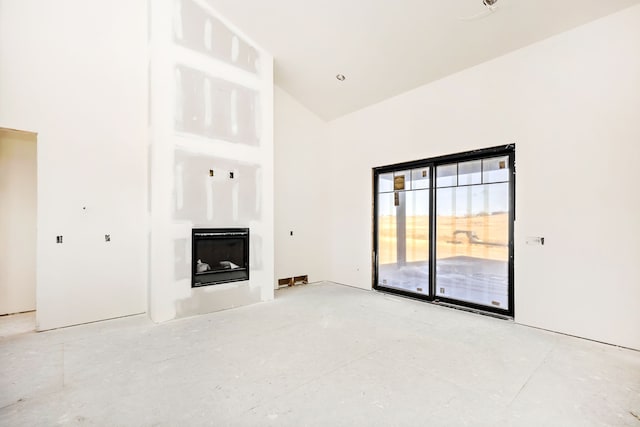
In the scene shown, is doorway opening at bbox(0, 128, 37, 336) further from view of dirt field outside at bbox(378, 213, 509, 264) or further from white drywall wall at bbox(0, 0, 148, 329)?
view of dirt field outside at bbox(378, 213, 509, 264)

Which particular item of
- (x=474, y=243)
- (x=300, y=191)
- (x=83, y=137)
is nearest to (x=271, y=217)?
(x=300, y=191)

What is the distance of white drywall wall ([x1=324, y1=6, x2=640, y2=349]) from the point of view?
313cm

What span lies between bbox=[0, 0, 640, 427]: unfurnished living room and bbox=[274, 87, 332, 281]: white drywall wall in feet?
2.14

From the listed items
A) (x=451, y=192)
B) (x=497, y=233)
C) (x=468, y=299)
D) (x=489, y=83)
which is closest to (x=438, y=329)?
(x=468, y=299)

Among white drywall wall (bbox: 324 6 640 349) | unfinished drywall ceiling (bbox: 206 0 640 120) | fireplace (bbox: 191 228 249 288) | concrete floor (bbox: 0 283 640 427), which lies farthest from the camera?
fireplace (bbox: 191 228 249 288)

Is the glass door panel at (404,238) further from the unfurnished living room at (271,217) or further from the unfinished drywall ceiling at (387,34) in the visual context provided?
the unfinished drywall ceiling at (387,34)

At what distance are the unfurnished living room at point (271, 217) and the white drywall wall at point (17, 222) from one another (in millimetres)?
23

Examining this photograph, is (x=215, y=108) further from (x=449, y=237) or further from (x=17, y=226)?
(x=449, y=237)

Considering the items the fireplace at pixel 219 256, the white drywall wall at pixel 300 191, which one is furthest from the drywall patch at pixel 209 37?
the fireplace at pixel 219 256

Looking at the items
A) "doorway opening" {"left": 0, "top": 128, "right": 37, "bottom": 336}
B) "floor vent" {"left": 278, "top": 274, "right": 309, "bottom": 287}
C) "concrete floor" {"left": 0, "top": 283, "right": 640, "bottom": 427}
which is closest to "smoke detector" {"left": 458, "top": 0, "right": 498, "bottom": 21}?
"concrete floor" {"left": 0, "top": 283, "right": 640, "bottom": 427}

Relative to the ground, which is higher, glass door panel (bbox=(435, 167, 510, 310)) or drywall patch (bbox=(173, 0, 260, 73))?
drywall patch (bbox=(173, 0, 260, 73))

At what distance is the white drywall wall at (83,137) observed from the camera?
3.59 metres

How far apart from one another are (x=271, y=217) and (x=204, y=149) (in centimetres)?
143

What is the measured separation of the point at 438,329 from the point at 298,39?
14.6ft
